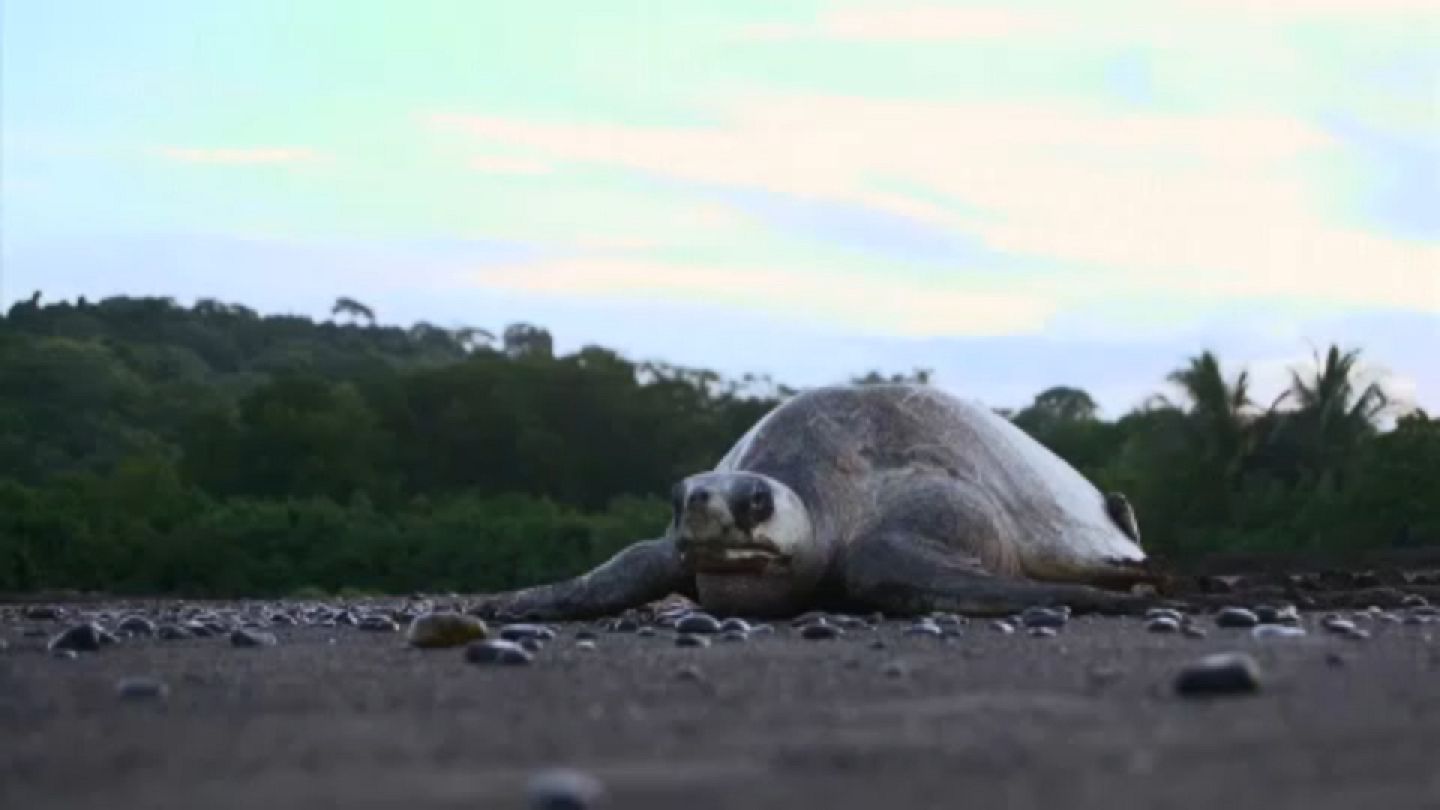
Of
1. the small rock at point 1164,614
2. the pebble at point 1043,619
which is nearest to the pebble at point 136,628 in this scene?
the pebble at point 1043,619

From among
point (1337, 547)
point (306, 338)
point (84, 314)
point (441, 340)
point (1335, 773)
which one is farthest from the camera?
point (441, 340)

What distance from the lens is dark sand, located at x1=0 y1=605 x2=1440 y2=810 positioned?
2547 millimetres

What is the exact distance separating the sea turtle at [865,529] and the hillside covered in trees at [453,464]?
13.6m

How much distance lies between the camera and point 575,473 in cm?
4275

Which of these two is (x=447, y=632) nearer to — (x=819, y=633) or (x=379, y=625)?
(x=819, y=633)

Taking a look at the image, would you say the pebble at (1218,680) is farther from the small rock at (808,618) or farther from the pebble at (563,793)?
the small rock at (808,618)

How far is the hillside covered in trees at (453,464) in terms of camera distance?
26.7m

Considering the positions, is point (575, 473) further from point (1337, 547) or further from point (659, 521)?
point (1337, 547)

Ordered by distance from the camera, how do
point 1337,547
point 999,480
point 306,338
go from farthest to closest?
1. point 306,338
2. point 1337,547
3. point 999,480

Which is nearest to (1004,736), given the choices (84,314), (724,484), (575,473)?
(724,484)

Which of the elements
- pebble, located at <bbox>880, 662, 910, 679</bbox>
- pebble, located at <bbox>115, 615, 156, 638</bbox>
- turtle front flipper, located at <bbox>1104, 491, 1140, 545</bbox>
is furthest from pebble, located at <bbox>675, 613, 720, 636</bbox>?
turtle front flipper, located at <bbox>1104, 491, 1140, 545</bbox>

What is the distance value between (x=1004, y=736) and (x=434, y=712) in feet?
3.59

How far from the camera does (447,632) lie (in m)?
6.16

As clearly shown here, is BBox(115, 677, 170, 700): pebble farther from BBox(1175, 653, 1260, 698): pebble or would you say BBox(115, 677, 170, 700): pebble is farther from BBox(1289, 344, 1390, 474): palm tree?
BBox(1289, 344, 1390, 474): palm tree
